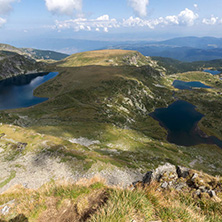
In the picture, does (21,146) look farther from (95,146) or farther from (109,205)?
(109,205)

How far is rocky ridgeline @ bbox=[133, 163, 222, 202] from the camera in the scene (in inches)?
452

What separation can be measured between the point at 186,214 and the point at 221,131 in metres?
175

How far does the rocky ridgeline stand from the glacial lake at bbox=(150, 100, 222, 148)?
10794cm

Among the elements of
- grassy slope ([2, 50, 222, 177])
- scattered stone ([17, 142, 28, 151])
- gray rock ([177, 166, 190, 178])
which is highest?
gray rock ([177, 166, 190, 178])

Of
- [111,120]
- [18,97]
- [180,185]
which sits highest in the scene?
[180,185]

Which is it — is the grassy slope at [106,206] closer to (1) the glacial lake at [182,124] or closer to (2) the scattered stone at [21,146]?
(2) the scattered stone at [21,146]

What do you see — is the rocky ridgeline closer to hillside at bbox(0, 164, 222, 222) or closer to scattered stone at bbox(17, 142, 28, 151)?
hillside at bbox(0, 164, 222, 222)

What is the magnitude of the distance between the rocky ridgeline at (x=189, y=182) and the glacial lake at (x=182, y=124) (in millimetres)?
107942

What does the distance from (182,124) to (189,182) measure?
490 ft

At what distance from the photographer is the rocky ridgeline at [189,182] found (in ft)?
37.7

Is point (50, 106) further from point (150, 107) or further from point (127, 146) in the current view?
point (150, 107)

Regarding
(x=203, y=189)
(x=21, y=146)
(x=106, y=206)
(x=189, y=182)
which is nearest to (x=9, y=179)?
(x=21, y=146)

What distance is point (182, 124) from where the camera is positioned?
147m

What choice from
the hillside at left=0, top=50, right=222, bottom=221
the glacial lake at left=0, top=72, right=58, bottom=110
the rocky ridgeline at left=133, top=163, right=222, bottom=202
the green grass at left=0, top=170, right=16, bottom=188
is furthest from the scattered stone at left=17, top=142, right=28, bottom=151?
the glacial lake at left=0, top=72, right=58, bottom=110
